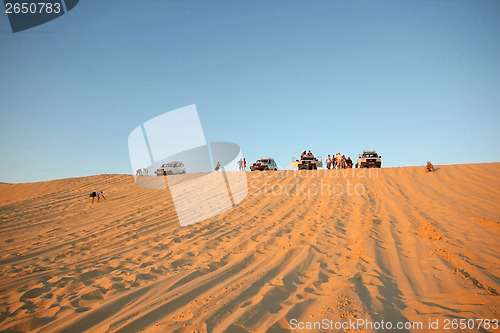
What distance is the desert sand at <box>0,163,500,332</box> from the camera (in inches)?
119

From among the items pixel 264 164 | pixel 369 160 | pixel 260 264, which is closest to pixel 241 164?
pixel 264 164

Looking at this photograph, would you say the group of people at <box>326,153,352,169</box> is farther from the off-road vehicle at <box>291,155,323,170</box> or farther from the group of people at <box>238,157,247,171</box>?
the group of people at <box>238,157,247,171</box>

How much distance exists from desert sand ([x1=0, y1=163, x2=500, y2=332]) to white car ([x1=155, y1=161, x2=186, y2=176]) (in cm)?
1158

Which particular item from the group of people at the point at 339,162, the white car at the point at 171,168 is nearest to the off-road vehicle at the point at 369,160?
the group of people at the point at 339,162

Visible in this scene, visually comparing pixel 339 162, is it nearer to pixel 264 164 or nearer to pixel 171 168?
pixel 264 164

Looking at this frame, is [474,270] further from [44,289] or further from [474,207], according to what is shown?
[44,289]

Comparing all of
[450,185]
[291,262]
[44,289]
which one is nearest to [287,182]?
[450,185]

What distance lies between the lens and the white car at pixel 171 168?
72.0ft

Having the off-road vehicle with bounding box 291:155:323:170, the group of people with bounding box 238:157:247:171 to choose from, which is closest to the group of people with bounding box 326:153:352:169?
the off-road vehicle with bounding box 291:155:323:170

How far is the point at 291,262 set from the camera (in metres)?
4.65

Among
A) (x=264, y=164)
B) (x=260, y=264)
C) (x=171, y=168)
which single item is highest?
(x=171, y=168)

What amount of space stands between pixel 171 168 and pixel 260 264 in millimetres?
19433

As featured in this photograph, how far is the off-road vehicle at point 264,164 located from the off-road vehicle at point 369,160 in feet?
23.4

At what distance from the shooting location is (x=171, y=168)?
74.6 feet
